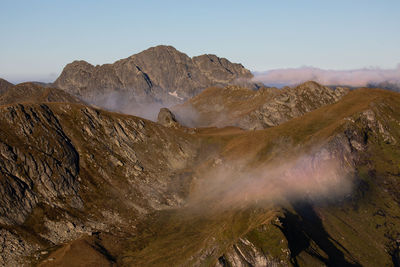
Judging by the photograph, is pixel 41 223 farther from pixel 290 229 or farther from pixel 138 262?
pixel 290 229

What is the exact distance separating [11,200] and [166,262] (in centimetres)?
7513

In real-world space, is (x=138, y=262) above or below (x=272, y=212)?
below

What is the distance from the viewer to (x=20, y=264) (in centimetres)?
17738

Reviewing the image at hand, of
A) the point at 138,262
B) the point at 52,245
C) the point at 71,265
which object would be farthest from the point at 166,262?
the point at 52,245

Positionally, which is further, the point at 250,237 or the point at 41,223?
the point at 41,223

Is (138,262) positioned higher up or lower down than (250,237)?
lower down

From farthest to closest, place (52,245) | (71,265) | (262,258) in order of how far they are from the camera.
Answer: (52,245) → (71,265) → (262,258)

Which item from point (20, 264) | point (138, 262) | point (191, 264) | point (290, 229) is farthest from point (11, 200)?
point (290, 229)

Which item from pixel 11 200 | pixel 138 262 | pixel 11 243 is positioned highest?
pixel 11 200

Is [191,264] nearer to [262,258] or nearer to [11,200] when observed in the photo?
[262,258]

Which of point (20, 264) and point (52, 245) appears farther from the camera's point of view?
point (52, 245)

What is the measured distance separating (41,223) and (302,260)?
115101 mm

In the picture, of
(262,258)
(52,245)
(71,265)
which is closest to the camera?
(262,258)

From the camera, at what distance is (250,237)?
175 meters
